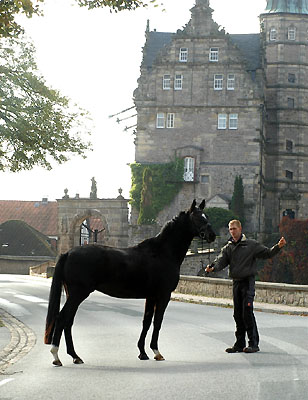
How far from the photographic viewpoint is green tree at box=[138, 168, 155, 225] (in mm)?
59750

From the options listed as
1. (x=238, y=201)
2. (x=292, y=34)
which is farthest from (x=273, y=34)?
(x=238, y=201)

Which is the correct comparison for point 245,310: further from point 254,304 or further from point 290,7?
point 290,7

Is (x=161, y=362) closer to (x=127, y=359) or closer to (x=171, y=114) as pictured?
(x=127, y=359)

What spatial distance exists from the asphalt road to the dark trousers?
0.30m

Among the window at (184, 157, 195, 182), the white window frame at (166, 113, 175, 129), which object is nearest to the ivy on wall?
the window at (184, 157, 195, 182)

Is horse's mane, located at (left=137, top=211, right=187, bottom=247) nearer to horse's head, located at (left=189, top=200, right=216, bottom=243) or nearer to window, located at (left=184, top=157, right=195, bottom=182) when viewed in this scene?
horse's head, located at (left=189, top=200, right=216, bottom=243)

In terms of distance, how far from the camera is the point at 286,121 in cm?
7100

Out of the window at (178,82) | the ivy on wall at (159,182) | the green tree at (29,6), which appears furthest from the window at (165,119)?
the green tree at (29,6)

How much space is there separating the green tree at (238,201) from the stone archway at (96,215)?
27.1 ft

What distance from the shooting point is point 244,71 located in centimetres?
6184

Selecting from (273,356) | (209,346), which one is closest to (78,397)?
(273,356)

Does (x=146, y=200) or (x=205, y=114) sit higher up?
(x=205, y=114)

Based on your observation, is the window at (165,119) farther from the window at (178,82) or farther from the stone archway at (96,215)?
the stone archway at (96,215)

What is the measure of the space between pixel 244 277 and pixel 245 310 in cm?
48
